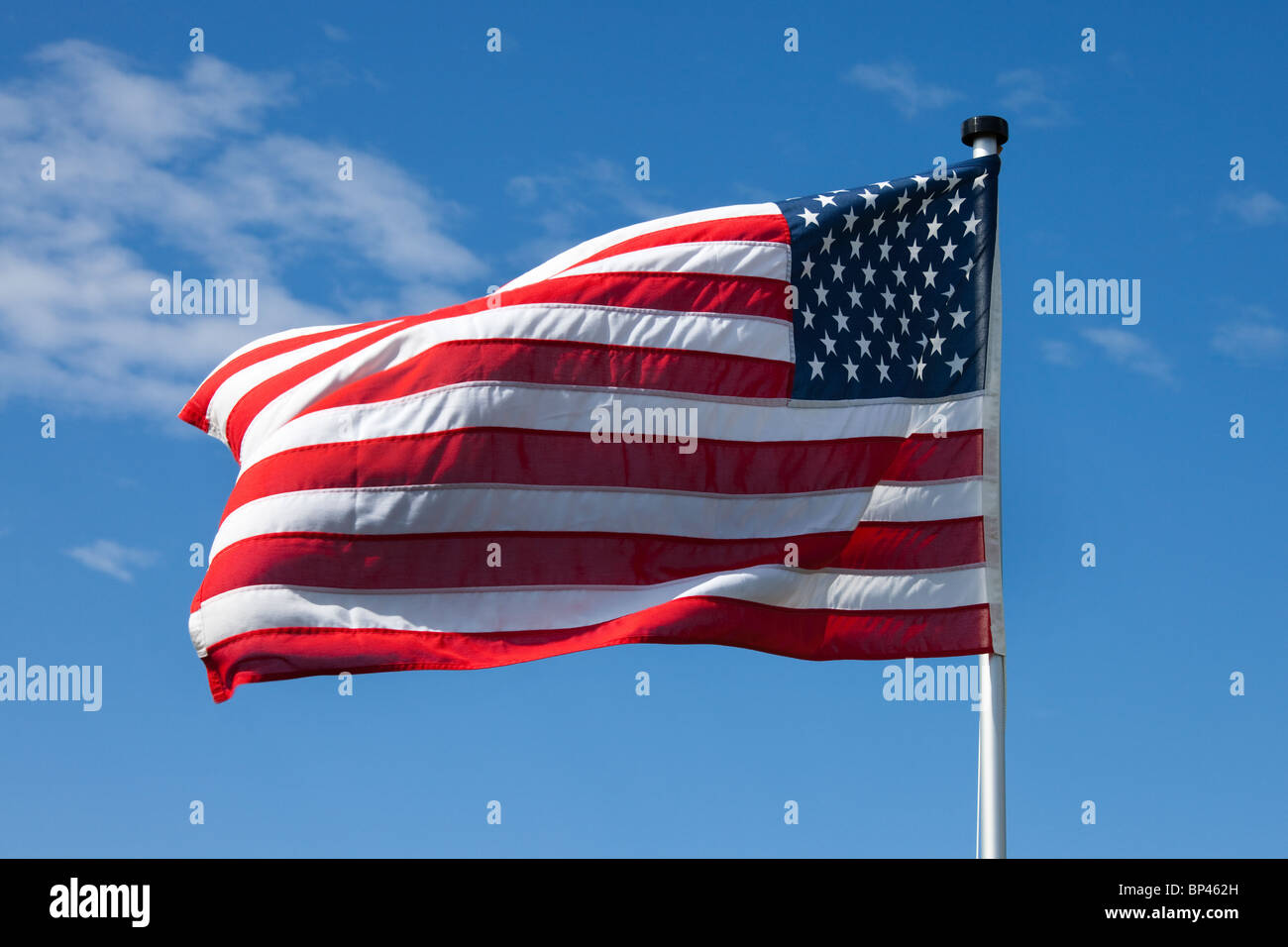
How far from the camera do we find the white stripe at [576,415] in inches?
583

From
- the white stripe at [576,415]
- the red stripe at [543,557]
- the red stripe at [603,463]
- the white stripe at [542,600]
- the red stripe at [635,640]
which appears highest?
the white stripe at [576,415]

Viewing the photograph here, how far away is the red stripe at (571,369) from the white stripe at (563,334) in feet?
0.24

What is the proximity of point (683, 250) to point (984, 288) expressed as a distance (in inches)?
102

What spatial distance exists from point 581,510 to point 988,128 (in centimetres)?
478

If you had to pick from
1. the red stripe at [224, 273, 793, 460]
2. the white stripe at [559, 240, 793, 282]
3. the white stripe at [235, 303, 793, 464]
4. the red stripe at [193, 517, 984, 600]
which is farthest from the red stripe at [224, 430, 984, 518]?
the white stripe at [559, 240, 793, 282]

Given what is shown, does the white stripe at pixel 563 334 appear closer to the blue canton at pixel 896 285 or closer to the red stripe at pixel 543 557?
the blue canton at pixel 896 285

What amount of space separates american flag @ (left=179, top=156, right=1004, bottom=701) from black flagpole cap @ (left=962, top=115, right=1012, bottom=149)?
0.64ft

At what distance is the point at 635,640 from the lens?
1420 centimetres

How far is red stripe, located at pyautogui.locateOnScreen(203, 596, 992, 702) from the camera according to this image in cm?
1422

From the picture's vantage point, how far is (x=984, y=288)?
50.2 ft

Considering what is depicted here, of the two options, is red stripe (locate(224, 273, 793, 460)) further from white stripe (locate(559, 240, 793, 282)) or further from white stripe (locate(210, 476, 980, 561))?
white stripe (locate(210, 476, 980, 561))

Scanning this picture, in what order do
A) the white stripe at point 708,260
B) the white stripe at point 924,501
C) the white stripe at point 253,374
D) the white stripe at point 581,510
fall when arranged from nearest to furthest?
the white stripe at point 581,510 → the white stripe at point 924,501 → the white stripe at point 708,260 → the white stripe at point 253,374

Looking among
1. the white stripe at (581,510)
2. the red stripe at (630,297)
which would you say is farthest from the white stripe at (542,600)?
the red stripe at (630,297)

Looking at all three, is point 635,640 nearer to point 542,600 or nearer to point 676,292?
point 542,600
